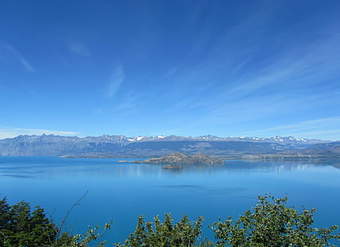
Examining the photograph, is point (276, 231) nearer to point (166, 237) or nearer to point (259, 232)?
point (259, 232)

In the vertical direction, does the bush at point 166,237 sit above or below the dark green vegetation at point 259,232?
below

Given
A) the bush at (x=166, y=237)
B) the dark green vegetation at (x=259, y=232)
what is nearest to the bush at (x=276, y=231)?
the dark green vegetation at (x=259, y=232)

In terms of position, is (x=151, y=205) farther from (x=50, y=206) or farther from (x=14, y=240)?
(x=14, y=240)

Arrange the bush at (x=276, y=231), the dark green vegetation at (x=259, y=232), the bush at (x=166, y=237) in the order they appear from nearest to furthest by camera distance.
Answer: the bush at (x=276, y=231) → the dark green vegetation at (x=259, y=232) → the bush at (x=166, y=237)

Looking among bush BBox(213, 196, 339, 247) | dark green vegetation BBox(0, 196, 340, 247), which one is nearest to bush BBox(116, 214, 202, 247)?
dark green vegetation BBox(0, 196, 340, 247)

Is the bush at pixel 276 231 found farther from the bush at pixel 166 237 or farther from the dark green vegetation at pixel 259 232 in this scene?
the bush at pixel 166 237

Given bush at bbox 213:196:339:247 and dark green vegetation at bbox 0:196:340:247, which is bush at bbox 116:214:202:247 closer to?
dark green vegetation at bbox 0:196:340:247

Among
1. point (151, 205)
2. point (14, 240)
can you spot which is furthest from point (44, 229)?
point (151, 205)

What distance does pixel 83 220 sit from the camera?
4381 centimetres

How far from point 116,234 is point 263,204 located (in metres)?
29.4

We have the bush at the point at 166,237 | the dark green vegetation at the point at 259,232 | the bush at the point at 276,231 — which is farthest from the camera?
the bush at the point at 166,237

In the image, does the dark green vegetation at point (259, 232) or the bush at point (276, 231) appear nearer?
the bush at point (276, 231)

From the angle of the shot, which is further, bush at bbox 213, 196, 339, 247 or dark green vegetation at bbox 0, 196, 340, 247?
dark green vegetation at bbox 0, 196, 340, 247

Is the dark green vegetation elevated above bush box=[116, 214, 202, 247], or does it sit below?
above
